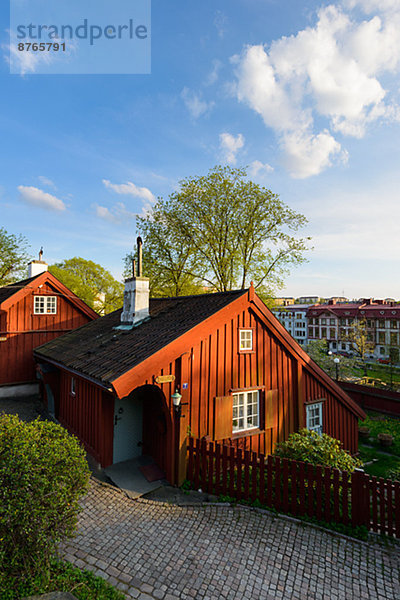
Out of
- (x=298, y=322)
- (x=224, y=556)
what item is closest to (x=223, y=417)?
(x=224, y=556)

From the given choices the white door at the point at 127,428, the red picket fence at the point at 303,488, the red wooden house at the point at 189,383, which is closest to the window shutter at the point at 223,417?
the red wooden house at the point at 189,383

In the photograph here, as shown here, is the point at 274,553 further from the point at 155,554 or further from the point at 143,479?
the point at 143,479

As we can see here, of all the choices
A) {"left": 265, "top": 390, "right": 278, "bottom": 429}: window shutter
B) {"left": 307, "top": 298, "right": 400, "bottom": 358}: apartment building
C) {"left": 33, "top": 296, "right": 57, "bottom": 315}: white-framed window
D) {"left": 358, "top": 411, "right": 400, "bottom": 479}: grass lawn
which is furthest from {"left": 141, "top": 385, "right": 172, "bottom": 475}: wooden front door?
{"left": 307, "top": 298, "right": 400, "bottom": 358}: apartment building

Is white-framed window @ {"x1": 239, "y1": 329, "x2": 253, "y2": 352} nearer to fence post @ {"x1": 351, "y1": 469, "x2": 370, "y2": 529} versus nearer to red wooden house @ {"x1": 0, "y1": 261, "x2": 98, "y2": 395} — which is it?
fence post @ {"x1": 351, "y1": 469, "x2": 370, "y2": 529}

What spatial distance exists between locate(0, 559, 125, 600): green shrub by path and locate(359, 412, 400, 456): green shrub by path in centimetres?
1334

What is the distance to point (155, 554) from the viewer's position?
559cm

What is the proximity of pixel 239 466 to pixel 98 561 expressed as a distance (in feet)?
11.3

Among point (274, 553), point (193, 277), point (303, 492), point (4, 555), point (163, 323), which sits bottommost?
point (274, 553)

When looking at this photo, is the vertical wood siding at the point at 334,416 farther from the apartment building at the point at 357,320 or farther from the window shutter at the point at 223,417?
the apartment building at the point at 357,320

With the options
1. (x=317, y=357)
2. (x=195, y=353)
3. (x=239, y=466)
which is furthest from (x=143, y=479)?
(x=317, y=357)

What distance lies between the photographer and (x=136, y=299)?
12141 millimetres

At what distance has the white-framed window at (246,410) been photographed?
986 cm

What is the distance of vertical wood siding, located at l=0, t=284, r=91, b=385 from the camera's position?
16.8m

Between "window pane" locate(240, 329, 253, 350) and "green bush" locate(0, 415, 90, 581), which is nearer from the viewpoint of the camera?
A: "green bush" locate(0, 415, 90, 581)
